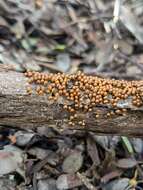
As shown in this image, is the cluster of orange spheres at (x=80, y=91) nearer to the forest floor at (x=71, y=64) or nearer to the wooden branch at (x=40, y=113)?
the wooden branch at (x=40, y=113)

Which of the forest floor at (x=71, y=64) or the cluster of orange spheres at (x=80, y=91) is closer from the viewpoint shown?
the cluster of orange spheres at (x=80, y=91)

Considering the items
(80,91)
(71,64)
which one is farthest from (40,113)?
(71,64)

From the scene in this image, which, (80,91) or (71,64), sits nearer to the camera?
(80,91)

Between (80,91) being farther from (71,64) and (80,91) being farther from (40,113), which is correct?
(71,64)

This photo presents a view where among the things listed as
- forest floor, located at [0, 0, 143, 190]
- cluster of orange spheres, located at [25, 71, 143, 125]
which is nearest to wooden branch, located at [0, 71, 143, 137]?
cluster of orange spheres, located at [25, 71, 143, 125]

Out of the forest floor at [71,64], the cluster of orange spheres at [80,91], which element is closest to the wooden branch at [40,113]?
the cluster of orange spheres at [80,91]

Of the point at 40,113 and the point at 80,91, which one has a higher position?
the point at 80,91

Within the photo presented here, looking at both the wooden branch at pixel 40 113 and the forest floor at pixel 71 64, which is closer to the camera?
the wooden branch at pixel 40 113
